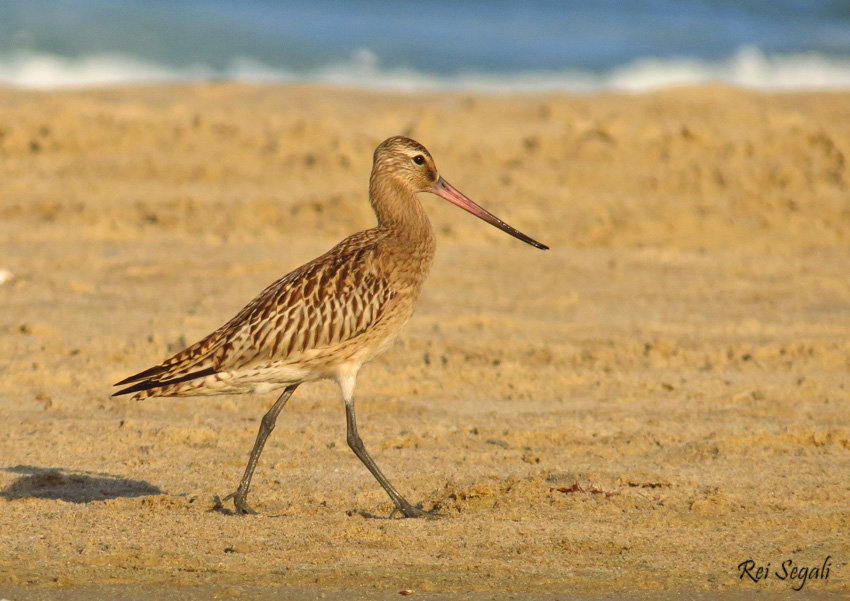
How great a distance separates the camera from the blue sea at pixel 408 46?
2592 centimetres

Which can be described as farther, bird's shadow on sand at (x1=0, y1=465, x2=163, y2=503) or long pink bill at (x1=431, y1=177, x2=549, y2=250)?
long pink bill at (x1=431, y1=177, x2=549, y2=250)

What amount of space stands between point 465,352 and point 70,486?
315cm

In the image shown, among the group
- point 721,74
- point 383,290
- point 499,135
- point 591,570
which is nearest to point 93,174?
point 499,135

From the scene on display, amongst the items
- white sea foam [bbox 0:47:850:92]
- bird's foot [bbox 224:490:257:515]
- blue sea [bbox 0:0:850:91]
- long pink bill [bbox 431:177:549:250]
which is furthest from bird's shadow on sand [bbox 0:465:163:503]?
white sea foam [bbox 0:47:850:92]

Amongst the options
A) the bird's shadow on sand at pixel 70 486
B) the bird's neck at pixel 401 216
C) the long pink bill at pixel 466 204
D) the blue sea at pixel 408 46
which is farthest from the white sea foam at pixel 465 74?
the bird's shadow on sand at pixel 70 486

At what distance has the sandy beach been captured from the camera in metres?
5.00

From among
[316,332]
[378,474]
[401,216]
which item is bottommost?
Answer: [378,474]

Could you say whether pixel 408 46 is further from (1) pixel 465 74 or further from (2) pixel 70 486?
(2) pixel 70 486

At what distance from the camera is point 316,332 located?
5605 mm

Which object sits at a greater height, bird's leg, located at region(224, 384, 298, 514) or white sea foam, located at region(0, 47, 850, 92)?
white sea foam, located at region(0, 47, 850, 92)

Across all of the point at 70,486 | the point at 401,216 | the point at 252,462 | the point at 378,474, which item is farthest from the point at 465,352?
the point at 70,486

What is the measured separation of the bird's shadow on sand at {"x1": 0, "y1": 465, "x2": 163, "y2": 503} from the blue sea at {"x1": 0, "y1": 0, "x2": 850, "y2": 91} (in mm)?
18635

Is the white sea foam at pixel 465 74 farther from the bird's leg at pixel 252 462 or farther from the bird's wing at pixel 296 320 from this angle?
the bird's leg at pixel 252 462

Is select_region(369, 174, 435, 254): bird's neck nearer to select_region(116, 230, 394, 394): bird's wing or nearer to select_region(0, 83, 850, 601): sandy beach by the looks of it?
select_region(116, 230, 394, 394): bird's wing
